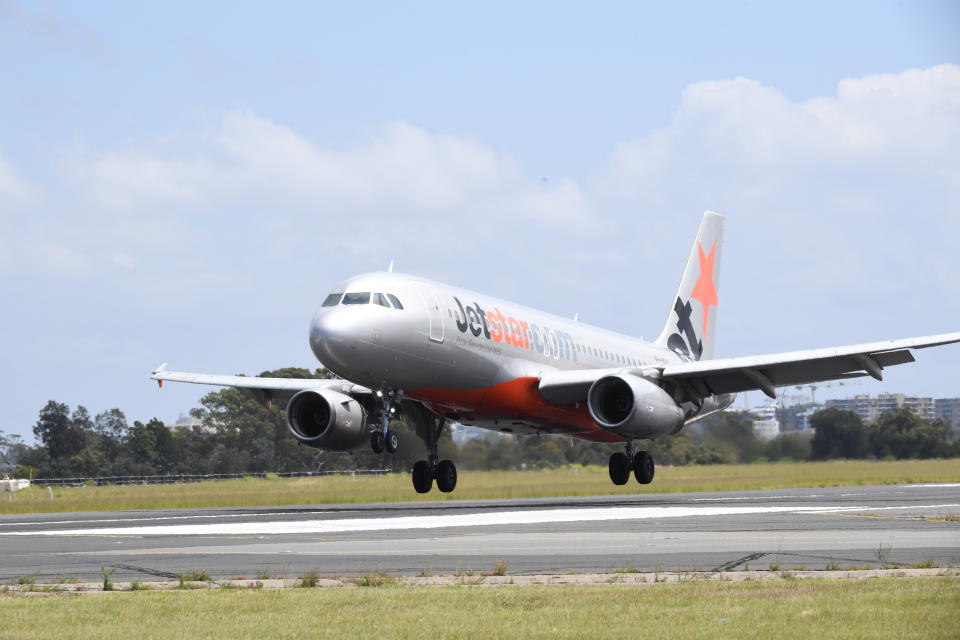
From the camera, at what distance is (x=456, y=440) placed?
4359 cm

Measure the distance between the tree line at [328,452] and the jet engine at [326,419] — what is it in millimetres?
3883

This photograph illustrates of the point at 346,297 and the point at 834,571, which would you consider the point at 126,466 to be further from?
the point at 834,571

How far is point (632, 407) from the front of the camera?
32.2 meters

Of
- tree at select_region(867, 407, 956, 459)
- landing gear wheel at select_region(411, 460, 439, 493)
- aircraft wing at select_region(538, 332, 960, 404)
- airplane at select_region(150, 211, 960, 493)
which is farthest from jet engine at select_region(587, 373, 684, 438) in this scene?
tree at select_region(867, 407, 956, 459)

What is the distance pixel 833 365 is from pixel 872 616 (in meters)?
26.4

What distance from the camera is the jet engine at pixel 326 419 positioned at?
35.1 metres

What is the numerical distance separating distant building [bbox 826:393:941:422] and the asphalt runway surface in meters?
23.4

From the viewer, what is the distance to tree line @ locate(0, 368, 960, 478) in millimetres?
46375


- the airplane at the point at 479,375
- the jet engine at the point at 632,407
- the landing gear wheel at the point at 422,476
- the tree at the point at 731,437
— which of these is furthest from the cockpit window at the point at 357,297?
the tree at the point at 731,437

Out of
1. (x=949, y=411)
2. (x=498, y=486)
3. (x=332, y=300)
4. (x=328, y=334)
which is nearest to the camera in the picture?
(x=328, y=334)

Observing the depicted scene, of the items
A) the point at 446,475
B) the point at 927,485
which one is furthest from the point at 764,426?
the point at 446,475

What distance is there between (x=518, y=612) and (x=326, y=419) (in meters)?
25.3

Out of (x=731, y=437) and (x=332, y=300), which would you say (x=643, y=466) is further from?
(x=332, y=300)

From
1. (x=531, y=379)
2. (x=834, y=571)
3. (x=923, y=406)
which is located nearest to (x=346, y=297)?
(x=531, y=379)
